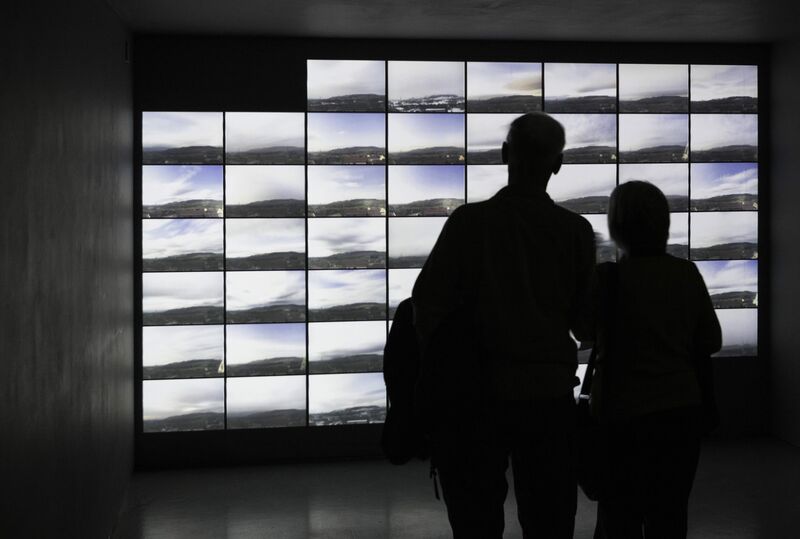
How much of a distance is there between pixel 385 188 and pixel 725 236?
2237 mm

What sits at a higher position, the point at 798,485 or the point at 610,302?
the point at 610,302

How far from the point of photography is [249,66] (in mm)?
5520

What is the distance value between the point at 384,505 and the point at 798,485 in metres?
2.24

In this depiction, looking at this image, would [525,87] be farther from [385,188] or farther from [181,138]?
[181,138]

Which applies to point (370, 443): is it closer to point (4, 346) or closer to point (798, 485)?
point (798, 485)

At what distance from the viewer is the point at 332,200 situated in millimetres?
5578

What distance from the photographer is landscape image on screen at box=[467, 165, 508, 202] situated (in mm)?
5699

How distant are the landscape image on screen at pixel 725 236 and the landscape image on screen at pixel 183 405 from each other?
10.3 feet

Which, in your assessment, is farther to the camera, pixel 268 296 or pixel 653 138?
pixel 653 138

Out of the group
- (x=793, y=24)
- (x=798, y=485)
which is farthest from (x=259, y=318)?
(x=793, y=24)

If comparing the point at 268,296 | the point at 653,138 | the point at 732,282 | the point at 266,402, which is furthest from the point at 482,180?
the point at 266,402

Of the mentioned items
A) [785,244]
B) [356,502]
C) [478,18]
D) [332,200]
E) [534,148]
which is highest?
[478,18]

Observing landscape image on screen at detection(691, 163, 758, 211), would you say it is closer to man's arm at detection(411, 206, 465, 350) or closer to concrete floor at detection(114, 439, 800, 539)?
concrete floor at detection(114, 439, 800, 539)

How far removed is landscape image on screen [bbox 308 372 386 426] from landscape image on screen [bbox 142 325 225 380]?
1.94ft
